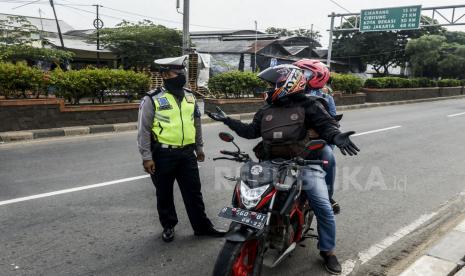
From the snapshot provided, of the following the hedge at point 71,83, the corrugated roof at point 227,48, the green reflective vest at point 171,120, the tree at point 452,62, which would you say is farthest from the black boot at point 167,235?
the tree at point 452,62

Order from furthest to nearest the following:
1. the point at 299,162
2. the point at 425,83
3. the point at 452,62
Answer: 1. the point at 452,62
2. the point at 425,83
3. the point at 299,162

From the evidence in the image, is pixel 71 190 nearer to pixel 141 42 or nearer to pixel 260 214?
pixel 260 214

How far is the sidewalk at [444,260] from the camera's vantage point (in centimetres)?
348

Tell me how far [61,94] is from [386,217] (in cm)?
838

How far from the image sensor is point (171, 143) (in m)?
3.85

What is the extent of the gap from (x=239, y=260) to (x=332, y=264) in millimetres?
1117

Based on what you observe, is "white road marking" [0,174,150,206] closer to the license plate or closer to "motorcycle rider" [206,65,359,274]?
"motorcycle rider" [206,65,359,274]

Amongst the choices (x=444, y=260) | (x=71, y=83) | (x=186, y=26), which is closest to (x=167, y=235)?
(x=444, y=260)

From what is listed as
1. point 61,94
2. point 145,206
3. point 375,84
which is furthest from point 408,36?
point 145,206

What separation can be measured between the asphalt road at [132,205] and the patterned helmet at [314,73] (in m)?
1.64

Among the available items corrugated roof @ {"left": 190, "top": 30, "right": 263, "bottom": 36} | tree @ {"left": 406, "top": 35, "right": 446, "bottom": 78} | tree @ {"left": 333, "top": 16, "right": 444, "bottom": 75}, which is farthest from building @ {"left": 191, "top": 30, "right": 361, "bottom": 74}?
tree @ {"left": 406, "top": 35, "right": 446, "bottom": 78}

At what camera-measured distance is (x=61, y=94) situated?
1031 cm

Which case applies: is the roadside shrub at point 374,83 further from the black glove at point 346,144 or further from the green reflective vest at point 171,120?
the black glove at point 346,144

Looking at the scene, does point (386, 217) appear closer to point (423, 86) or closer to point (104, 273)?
point (104, 273)
